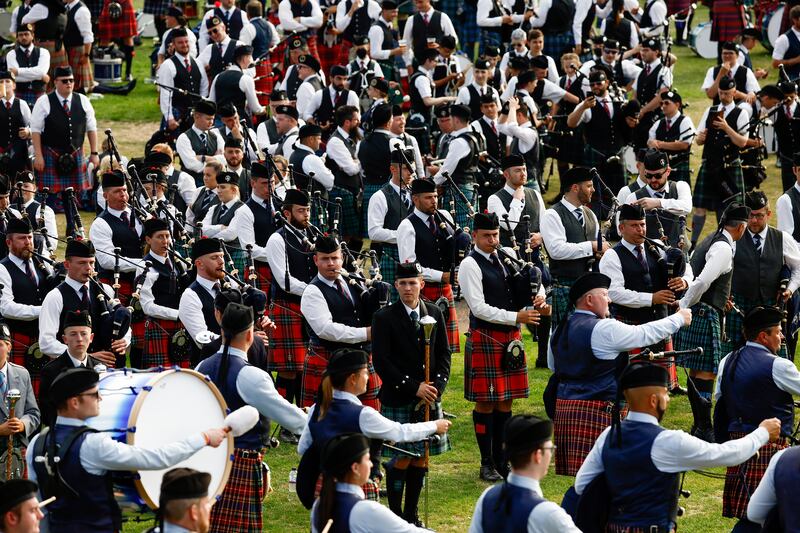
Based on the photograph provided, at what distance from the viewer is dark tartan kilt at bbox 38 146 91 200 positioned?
44.1 ft

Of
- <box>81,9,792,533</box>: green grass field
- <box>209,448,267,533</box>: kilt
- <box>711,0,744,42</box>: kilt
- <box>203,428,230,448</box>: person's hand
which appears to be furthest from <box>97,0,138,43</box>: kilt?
<box>203,428,230,448</box>: person's hand

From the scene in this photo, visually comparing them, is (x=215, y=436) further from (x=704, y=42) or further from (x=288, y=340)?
(x=704, y=42)

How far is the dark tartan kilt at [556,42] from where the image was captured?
58.5 feet

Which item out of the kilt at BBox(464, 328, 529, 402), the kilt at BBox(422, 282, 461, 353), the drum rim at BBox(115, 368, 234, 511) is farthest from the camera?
the kilt at BBox(422, 282, 461, 353)

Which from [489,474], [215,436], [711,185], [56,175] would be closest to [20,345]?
[489,474]

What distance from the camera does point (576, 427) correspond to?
799cm

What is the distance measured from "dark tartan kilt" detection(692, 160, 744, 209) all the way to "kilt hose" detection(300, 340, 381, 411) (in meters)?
5.72

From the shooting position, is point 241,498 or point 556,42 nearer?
point 241,498

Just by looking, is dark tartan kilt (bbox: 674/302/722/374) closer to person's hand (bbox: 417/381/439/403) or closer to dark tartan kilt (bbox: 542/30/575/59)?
person's hand (bbox: 417/381/439/403)

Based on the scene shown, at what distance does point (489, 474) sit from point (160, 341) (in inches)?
92.4

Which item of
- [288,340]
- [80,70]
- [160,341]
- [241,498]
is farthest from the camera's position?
[80,70]

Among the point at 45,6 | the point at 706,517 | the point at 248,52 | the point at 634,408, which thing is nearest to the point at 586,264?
the point at 706,517

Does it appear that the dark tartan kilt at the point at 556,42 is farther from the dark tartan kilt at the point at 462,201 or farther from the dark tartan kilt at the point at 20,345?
the dark tartan kilt at the point at 20,345

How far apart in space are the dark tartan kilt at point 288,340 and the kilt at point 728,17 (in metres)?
11.0
